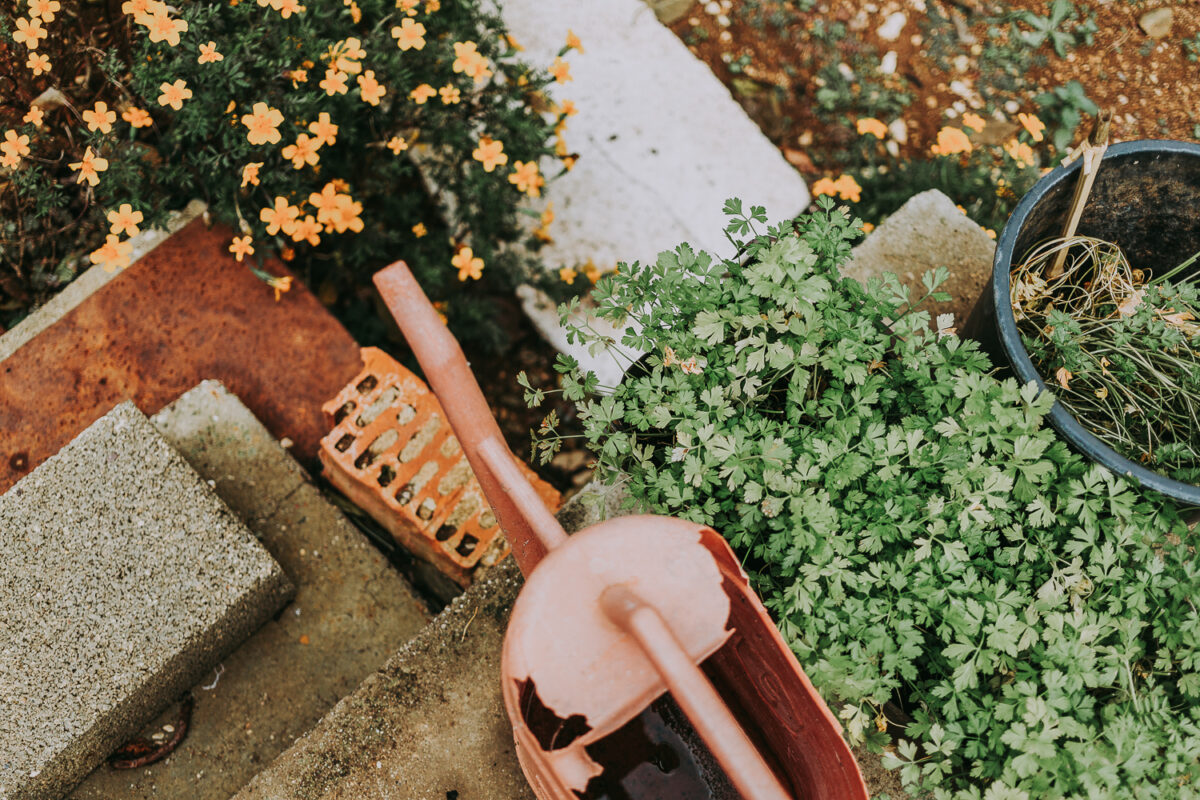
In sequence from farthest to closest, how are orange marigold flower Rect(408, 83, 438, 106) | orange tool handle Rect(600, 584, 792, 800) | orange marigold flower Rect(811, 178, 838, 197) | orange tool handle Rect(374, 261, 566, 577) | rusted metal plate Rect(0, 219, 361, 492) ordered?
orange marigold flower Rect(811, 178, 838, 197) → rusted metal plate Rect(0, 219, 361, 492) → orange marigold flower Rect(408, 83, 438, 106) → orange tool handle Rect(374, 261, 566, 577) → orange tool handle Rect(600, 584, 792, 800)

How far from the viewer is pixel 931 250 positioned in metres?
2.29

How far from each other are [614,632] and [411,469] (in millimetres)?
1320

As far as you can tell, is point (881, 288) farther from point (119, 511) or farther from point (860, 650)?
point (119, 511)

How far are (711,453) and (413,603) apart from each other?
3.97 feet

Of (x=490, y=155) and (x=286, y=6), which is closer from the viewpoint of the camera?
(x=286, y=6)

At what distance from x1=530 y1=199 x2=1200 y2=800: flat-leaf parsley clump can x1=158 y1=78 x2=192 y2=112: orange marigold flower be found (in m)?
1.18

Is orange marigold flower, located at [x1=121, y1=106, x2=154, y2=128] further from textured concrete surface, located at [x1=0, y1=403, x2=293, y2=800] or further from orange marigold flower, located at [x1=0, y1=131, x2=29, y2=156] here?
textured concrete surface, located at [x1=0, y1=403, x2=293, y2=800]

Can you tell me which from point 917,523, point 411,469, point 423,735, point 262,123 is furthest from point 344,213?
point 917,523

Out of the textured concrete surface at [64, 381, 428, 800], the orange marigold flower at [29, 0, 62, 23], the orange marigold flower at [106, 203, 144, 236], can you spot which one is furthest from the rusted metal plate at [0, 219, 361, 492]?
the orange marigold flower at [29, 0, 62, 23]

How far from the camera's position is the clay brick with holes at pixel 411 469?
7.66 ft

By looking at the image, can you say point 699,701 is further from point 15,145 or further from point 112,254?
point 15,145

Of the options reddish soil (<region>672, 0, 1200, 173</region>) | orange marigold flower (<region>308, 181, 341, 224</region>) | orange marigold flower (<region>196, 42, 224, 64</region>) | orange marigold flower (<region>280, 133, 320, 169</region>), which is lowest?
reddish soil (<region>672, 0, 1200, 173</region>)

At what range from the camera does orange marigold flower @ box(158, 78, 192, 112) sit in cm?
188

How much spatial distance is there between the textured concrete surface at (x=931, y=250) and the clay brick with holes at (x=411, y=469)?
121 cm
